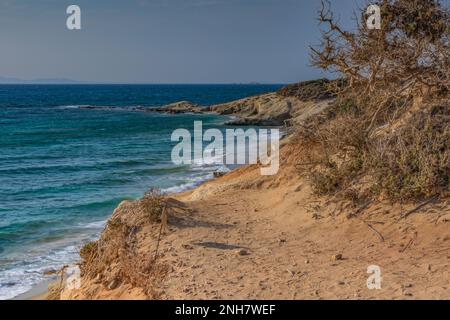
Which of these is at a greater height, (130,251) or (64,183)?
(130,251)

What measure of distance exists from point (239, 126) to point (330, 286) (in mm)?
36640

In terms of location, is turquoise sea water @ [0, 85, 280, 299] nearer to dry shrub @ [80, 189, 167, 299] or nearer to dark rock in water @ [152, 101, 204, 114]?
dry shrub @ [80, 189, 167, 299]

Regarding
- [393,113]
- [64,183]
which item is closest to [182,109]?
[64,183]

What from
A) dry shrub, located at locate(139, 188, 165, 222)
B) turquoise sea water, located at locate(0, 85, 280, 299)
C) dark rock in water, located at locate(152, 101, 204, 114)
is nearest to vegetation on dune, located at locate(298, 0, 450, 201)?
dry shrub, located at locate(139, 188, 165, 222)

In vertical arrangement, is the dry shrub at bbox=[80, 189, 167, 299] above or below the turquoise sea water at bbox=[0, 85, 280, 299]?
above

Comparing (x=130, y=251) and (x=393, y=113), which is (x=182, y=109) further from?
(x=130, y=251)

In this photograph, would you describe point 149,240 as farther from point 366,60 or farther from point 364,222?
point 366,60

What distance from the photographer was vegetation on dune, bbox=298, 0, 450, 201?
8.16m

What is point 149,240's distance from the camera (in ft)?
27.8

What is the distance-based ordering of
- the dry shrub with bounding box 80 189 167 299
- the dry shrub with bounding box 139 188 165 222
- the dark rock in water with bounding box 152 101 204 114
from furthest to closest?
1. the dark rock in water with bounding box 152 101 204 114
2. the dry shrub with bounding box 139 188 165 222
3. the dry shrub with bounding box 80 189 167 299

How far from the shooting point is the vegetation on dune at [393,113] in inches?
321

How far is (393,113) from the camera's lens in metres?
9.59

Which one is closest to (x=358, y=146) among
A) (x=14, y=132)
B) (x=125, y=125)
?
(x=14, y=132)

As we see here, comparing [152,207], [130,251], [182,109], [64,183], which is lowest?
[64,183]
